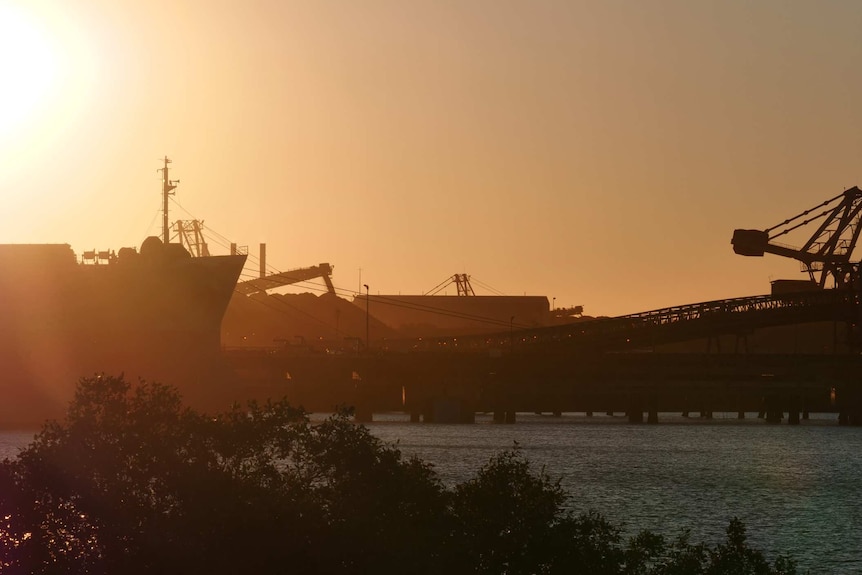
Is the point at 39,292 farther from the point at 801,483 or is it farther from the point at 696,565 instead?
the point at 696,565

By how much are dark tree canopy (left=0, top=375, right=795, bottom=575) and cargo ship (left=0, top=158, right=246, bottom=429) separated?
445ft

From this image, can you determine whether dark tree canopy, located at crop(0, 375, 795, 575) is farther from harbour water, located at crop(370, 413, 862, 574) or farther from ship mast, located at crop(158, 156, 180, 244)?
ship mast, located at crop(158, 156, 180, 244)

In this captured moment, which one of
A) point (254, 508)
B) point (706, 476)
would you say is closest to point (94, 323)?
point (706, 476)

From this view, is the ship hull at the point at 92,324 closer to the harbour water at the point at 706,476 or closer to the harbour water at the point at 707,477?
the harbour water at the point at 706,476

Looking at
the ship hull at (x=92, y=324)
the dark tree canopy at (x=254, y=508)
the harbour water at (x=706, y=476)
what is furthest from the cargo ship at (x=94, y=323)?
the dark tree canopy at (x=254, y=508)

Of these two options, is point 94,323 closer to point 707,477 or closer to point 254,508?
point 707,477

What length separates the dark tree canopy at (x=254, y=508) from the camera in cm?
2492

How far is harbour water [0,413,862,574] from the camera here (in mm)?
54906

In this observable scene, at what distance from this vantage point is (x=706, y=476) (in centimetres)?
8356

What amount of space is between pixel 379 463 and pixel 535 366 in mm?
124870

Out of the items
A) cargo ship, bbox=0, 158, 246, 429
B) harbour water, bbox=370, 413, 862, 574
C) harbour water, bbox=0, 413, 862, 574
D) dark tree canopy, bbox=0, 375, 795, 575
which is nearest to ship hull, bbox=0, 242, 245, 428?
cargo ship, bbox=0, 158, 246, 429

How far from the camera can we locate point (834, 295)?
488ft

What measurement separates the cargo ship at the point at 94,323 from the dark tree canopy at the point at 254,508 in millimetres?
135771

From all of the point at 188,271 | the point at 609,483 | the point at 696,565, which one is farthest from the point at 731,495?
the point at 188,271
